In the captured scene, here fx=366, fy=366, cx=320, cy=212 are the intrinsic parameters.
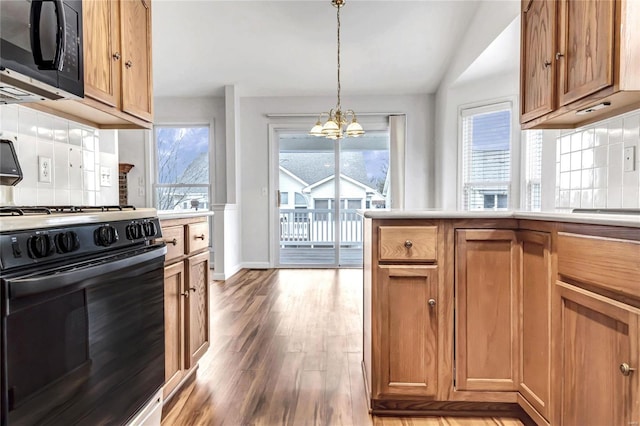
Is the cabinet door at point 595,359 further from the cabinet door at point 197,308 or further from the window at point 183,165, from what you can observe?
the window at point 183,165

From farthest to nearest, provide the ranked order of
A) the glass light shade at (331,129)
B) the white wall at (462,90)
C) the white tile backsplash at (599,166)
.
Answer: the glass light shade at (331,129)
the white wall at (462,90)
the white tile backsplash at (599,166)

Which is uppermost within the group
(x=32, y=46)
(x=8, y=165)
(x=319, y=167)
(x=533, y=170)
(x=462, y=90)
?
(x=462, y=90)

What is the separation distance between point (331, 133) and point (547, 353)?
8.16 feet

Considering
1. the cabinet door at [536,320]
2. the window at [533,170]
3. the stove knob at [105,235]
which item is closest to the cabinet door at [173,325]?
the stove knob at [105,235]

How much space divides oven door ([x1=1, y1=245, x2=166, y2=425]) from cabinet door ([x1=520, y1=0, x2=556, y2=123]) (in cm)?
186

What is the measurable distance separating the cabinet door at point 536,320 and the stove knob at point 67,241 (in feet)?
5.15

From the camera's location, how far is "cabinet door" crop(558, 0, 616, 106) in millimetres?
1333

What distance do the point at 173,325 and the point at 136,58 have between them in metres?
1.33

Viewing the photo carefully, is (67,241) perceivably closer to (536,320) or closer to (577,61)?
(536,320)

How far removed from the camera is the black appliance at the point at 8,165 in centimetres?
138

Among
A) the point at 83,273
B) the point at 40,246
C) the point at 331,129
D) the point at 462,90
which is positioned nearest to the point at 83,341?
the point at 83,273

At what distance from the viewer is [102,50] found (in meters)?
1.57

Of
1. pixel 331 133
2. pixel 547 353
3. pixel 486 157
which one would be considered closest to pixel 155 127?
pixel 331 133

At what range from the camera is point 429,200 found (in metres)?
5.49
